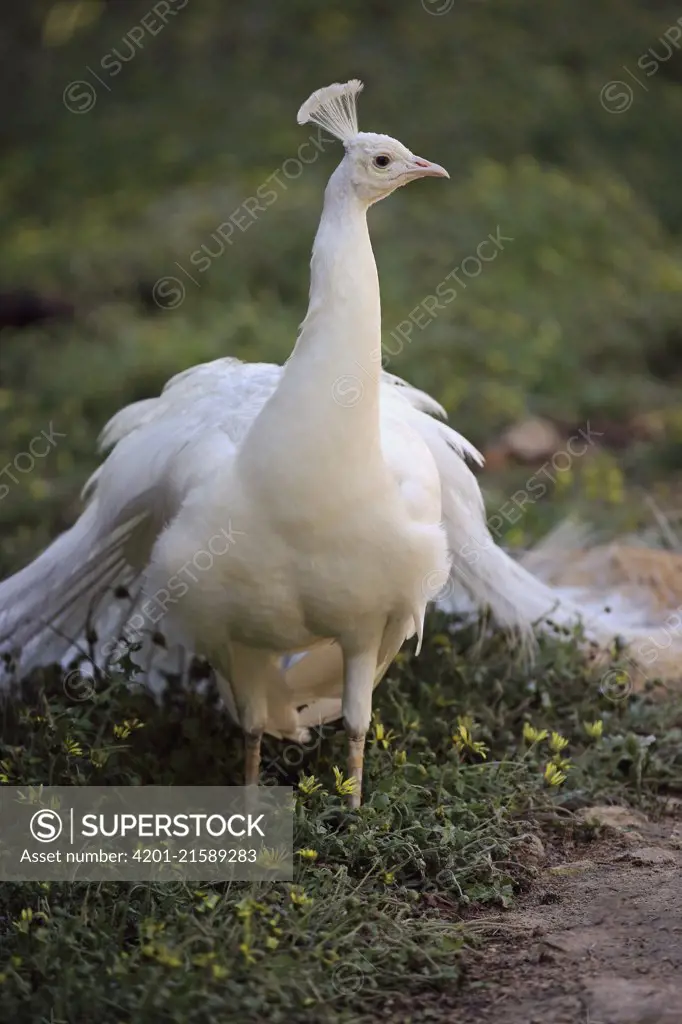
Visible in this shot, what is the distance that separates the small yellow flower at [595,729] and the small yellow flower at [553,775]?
0.38 m

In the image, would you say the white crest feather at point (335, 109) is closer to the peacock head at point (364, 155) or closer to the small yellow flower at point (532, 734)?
the peacock head at point (364, 155)

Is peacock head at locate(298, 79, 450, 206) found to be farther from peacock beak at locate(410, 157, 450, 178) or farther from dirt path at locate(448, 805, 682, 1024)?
dirt path at locate(448, 805, 682, 1024)

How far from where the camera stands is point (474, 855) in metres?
3.47

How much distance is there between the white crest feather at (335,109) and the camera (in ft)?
10.9

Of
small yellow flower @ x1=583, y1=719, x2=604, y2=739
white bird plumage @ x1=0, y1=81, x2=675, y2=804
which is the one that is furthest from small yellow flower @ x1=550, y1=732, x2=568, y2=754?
white bird plumage @ x1=0, y1=81, x2=675, y2=804

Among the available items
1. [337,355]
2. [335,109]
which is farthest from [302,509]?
[335,109]

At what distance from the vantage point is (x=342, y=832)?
11.7 feet

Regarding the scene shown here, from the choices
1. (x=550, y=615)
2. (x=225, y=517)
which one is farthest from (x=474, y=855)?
(x=550, y=615)

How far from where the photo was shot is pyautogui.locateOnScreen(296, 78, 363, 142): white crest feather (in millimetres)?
3336

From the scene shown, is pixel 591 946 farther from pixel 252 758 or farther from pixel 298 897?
pixel 252 758

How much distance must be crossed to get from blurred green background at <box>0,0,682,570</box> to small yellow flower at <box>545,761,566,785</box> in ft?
6.45

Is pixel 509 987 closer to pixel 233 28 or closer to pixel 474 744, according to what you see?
pixel 474 744

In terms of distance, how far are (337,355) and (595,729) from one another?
1679 mm

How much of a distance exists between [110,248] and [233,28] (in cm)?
436
